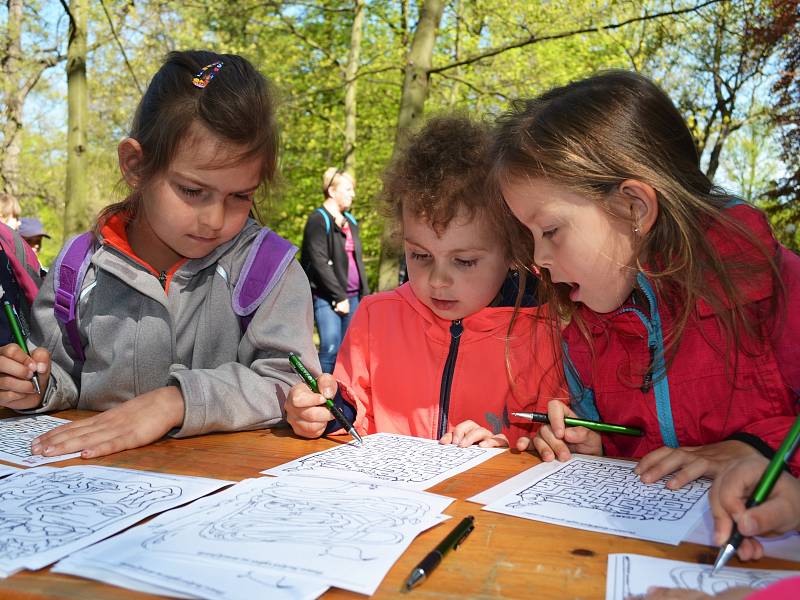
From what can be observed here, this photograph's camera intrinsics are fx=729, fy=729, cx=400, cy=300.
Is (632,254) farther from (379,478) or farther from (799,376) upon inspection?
(379,478)

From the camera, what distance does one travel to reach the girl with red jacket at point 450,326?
6.11ft

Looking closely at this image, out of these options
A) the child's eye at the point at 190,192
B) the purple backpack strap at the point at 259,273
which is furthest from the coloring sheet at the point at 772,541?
the child's eye at the point at 190,192

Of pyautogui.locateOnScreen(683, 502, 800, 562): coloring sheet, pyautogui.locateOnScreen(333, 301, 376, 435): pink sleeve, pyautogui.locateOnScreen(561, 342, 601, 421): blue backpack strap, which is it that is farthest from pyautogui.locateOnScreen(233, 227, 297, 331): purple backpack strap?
pyautogui.locateOnScreen(683, 502, 800, 562): coloring sheet

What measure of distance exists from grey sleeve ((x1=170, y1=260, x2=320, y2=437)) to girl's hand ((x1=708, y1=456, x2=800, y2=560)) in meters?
1.00

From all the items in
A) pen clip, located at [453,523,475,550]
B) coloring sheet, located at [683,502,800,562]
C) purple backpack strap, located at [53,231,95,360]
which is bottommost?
coloring sheet, located at [683,502,800,562]

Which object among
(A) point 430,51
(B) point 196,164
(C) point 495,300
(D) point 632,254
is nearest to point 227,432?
(B) point 196,164

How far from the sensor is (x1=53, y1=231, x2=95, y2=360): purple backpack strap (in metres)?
1.81

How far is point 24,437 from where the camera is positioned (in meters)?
1.48

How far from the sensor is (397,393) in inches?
79.7

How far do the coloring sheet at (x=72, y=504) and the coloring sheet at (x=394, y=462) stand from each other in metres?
0.19

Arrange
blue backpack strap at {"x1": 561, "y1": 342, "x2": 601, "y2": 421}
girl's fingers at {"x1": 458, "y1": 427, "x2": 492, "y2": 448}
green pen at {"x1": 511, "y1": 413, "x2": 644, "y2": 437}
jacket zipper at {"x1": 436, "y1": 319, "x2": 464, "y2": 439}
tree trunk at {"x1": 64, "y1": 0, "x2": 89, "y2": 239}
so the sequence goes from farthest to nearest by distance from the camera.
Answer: tree trunk at {"x1": 64, "y1": 0, "x2": 89, "y2": 239}, jacket zipper at {"x1": 436, "y1": 319, "x2": 464, "y2": 439}, blue backpack strap at {"x1": 561, "y1": 342, "x2": 601, "y2": 421}, girl's fingers at {"x1": 458, "y1": 427, "x2": 492, "y2": 448}, green pen at {"x1": 511, "y1": 413, "x2": 644, "y2": 437}

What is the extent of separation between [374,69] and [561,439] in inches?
261

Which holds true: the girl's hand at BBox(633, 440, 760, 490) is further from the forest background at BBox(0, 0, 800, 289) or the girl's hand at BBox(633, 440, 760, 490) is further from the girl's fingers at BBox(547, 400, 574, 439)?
the forest background at BBox(0, 0, 800, 289)

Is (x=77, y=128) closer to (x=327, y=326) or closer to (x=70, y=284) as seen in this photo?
(x=327, y=326)
